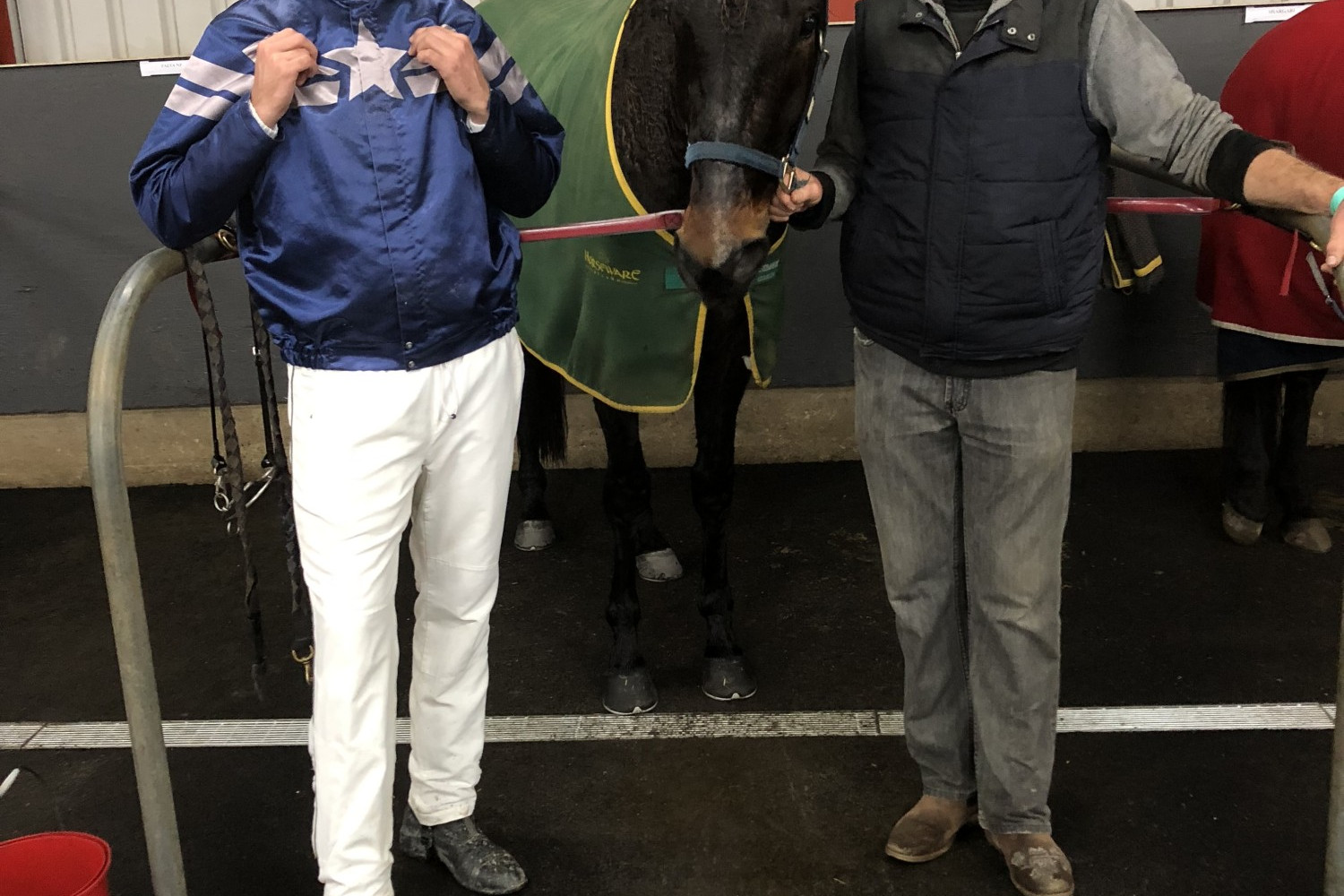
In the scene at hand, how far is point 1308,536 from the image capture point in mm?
3275

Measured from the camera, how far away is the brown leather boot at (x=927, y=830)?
79.0 inches

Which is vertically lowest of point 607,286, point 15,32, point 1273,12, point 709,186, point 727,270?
point 607,286

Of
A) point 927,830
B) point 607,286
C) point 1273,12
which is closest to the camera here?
point 927,830

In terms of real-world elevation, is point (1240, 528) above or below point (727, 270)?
below

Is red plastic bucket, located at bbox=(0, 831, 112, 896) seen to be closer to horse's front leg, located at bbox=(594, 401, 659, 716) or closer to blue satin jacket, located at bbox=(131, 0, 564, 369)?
blue satin jacket, located at bbox=(131, 0, 564, 369)

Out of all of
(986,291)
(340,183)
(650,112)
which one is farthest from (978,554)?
(340,183)

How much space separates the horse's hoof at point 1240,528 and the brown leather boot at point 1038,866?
1.79 m

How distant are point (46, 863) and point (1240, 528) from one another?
10.5 ft

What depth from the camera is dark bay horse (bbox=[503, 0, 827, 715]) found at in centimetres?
179

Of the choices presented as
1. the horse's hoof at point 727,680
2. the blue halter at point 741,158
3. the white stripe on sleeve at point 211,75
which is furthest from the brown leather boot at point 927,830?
the white stripe on sleeve at point 211,75

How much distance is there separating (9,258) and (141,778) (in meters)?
3.42

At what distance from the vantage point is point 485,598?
184 cm

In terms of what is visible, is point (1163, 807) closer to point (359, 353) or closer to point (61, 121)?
point (359, 353)

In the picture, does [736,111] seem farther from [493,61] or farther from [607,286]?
[607,286]
